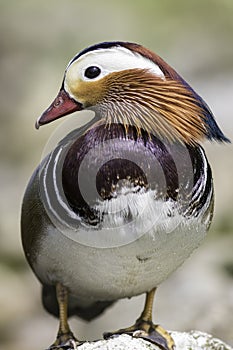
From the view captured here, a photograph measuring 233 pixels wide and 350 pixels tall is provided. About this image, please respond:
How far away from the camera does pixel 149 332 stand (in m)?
1.97

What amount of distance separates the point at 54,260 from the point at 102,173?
0.94 feet

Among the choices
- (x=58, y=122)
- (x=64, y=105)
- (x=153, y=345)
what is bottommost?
(x=153, y=345)

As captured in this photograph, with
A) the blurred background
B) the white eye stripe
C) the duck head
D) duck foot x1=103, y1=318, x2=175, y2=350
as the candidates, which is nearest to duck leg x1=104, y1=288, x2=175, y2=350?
duck foot x1=103, y1=318, x2=175, y2=350

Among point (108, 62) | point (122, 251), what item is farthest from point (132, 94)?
point (122, 251)

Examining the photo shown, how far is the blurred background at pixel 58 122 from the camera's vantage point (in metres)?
3.20

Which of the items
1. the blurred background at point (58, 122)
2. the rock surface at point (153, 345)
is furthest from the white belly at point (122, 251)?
the blurred background at point (58, 122)

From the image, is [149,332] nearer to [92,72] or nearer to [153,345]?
[153,345]

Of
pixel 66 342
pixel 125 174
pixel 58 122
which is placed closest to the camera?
pixel 125 174

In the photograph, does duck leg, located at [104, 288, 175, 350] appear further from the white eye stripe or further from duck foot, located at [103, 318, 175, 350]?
the white eye stripe

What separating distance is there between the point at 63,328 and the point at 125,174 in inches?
17.8

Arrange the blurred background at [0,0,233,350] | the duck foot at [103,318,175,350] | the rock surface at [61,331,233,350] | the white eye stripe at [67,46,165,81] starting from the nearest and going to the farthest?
the white eye stripe at [67,46,165,81]
the rock surface at [61,331,233,350]
the duck foot at [103,318,175,350]
the blurred background at [0,0,233,350]

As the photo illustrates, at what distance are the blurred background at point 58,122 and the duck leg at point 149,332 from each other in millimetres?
699

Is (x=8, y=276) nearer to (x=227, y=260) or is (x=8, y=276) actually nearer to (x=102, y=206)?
(x=227, y=260)

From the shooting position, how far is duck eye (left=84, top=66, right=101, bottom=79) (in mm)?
1659
